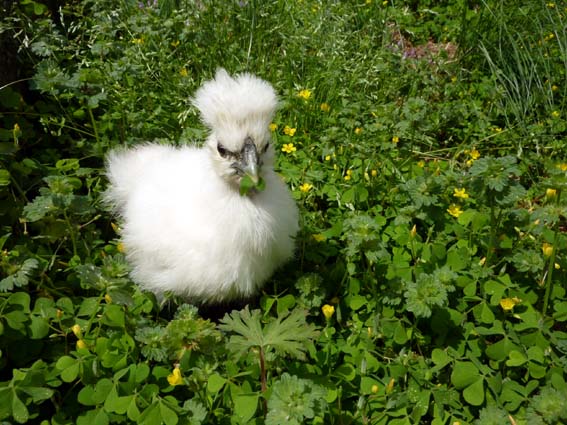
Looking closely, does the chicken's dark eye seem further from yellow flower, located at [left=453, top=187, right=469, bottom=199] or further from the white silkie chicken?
yellow flower, located at [left=453, top=187, right=469, bottom=199]

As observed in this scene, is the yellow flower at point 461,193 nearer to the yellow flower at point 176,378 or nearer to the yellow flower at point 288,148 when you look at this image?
the yellow flower at point 288,148

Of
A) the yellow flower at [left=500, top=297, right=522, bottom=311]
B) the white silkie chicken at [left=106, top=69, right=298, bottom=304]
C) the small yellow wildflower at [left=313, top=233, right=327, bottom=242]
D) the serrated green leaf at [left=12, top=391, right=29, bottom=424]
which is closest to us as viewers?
the serrated green leaf at [left=12, top=391, right=29, bottom=424]

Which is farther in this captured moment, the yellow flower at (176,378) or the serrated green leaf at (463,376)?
the serrated green leaf at (463,376)

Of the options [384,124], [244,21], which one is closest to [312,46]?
[244,21]

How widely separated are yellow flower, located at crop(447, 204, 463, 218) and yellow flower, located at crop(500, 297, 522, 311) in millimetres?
733

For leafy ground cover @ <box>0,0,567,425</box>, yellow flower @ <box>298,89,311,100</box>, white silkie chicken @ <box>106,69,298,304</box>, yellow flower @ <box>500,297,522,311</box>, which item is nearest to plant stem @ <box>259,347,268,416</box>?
leafy ground cover @ <box>0,0,567,425</box>

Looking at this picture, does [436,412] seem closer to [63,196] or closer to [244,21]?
[63,196]

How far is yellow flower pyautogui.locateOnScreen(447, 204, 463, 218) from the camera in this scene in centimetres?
345

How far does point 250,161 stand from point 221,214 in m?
0.34

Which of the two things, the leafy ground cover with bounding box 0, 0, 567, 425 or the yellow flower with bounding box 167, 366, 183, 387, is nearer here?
the yellow flower with bounding box 167, 366, 183, 387

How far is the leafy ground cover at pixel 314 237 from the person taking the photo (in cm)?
246

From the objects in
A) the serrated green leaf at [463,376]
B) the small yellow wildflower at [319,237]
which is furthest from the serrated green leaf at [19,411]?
the serrated green leaf at [463,376]

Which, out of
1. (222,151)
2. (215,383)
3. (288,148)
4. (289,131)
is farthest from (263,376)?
(289,131)

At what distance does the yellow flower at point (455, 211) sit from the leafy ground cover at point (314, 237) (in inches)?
2.1
